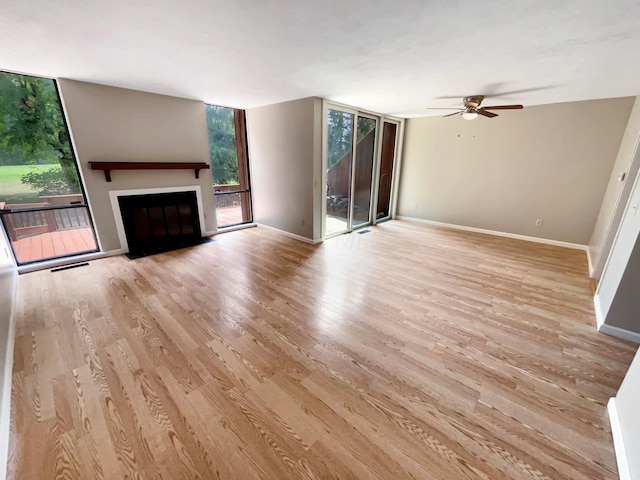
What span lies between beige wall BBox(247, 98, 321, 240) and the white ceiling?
0.81m

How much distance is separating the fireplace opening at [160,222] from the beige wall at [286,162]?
133cm

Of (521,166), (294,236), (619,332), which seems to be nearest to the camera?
(619,332)

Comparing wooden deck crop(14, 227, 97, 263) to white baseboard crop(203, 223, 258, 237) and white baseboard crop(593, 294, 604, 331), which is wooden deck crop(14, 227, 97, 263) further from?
white baseboard crop(593, 294, 604, 331)

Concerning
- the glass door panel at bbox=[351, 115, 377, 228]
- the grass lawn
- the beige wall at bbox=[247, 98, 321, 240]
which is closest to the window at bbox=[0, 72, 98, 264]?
the grass lawn

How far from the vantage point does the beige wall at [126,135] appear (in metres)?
3.22

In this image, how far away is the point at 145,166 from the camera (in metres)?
3.72

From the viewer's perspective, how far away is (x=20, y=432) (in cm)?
133

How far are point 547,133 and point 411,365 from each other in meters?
4.86

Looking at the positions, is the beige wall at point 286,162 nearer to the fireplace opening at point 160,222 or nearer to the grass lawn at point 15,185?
the fireplace opening at point 160,222

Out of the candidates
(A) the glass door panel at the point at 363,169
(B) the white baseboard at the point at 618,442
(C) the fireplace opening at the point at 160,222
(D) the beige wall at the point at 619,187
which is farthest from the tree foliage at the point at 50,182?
(D) the beige wall at the point at 619,187

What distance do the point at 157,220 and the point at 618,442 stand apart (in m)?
5.19

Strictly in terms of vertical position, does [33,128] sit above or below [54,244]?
above

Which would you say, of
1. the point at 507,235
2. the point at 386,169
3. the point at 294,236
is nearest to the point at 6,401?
the point at 294,236

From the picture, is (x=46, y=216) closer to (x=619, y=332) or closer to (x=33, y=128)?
(x=33, y=128)
